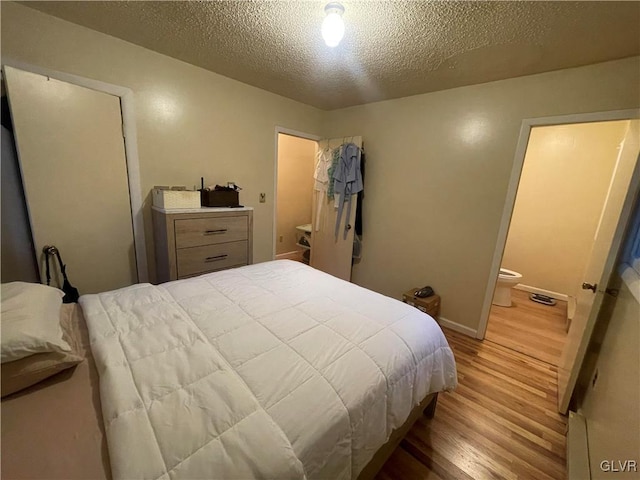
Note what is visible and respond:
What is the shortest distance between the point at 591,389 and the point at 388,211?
2.06 meters

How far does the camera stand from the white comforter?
66 cm

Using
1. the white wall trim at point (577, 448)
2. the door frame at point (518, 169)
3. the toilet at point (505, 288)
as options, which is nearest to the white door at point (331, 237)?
the door frame at point (518, 169)

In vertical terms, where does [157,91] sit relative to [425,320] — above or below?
above

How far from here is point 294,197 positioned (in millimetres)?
4680

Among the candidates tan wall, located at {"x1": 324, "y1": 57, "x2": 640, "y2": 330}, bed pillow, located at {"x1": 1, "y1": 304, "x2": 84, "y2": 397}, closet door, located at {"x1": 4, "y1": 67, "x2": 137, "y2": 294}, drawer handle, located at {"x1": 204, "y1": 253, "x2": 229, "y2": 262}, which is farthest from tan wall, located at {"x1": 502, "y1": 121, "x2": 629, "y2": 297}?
closet door, located at {"x1": 4, "y1": 67, "x2": 137, "y2": 294}

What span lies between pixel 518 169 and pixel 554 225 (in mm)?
1931

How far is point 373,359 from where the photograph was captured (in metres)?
1.03

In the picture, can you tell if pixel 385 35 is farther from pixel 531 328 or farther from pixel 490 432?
pixel 531 328

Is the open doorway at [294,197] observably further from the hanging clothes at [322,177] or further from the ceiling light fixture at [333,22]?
the ceiling light fixture at [333,22]

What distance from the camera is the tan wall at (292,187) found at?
4449 mm

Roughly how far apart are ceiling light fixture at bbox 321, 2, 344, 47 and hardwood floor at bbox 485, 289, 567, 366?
279 centimetres

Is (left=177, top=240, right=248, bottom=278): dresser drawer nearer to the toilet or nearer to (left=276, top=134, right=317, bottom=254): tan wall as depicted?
(left=276, top=134, right=317, bottom=254): tan wall

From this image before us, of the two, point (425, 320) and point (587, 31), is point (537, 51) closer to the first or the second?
point (587, 31)

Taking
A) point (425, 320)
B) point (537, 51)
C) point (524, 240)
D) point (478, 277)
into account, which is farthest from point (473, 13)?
point (524, 240)
